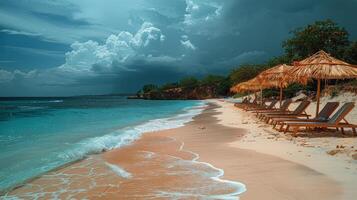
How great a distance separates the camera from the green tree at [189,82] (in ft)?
347

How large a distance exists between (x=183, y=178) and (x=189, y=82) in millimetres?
101161

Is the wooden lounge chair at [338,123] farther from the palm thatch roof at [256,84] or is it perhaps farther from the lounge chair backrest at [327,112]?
the palm thatch roof at [256,84]

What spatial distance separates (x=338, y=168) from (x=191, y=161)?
2.98 m

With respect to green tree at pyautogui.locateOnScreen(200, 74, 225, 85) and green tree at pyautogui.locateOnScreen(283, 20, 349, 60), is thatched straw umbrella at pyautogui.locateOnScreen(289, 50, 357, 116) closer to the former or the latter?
green tree at pyautogui.locateOnScreen(283, 20, 349, 60)

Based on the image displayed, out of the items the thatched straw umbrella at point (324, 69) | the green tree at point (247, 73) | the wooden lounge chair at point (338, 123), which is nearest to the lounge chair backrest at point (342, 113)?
the wooden lounge chair at point (338, 123)

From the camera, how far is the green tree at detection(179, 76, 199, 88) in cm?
10562

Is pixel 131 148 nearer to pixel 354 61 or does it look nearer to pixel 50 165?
pixel 50 165

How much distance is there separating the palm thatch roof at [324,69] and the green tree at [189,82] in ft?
307

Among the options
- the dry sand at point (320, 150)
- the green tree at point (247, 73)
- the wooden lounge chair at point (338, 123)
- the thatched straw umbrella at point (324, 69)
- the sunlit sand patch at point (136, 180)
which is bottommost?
the sunlit sand patch at point (136, 180)

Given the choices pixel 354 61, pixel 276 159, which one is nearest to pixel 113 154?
pixel 276 159

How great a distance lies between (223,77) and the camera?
101 meters

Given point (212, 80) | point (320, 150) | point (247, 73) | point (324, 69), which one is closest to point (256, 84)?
point (324, 69)

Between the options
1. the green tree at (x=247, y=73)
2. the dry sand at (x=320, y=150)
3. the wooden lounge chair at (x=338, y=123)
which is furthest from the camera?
the green tree at (x=247, y=73)

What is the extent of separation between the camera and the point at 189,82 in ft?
350
